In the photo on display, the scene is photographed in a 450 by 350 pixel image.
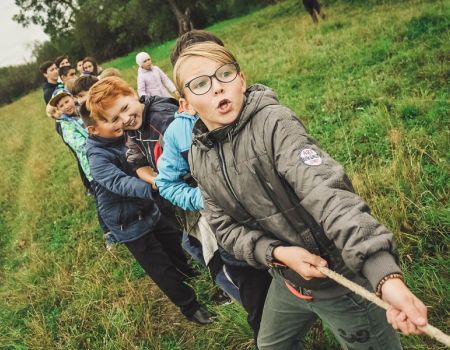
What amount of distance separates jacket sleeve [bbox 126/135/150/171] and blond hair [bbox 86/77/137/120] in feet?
0.95

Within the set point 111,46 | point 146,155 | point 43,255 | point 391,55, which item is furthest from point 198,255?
point 111,46

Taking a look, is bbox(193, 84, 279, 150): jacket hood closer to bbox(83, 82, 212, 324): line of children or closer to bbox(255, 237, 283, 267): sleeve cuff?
bbox(255, 237, 283, 267): sleeve cuff

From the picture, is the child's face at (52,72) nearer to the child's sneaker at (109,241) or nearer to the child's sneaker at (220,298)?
the child's sneaker at (109,241)

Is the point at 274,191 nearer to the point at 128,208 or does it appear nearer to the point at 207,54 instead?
the point at 207,54

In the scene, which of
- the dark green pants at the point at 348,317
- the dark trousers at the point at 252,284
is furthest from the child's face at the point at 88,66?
the dark green pants at the point at 348,317

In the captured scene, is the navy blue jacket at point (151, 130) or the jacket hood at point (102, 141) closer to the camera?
the navy blue jacket at point (151, 130)

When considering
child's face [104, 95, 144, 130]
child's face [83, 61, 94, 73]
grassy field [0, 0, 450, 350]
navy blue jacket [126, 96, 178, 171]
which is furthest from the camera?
child's face [83, 61, 94, 73]

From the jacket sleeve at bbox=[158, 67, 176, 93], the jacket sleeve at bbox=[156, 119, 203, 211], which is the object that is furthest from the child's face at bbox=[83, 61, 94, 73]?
the jacket sleeve at bbox=[156, 119, 203, 211]

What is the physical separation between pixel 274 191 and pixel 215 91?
0.48m

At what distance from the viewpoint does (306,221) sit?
1482mm

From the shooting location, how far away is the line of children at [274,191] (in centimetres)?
136

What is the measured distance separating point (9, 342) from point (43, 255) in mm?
1604

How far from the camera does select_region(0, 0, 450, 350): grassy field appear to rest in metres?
2.95

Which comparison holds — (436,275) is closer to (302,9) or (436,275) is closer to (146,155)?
(146,155)
